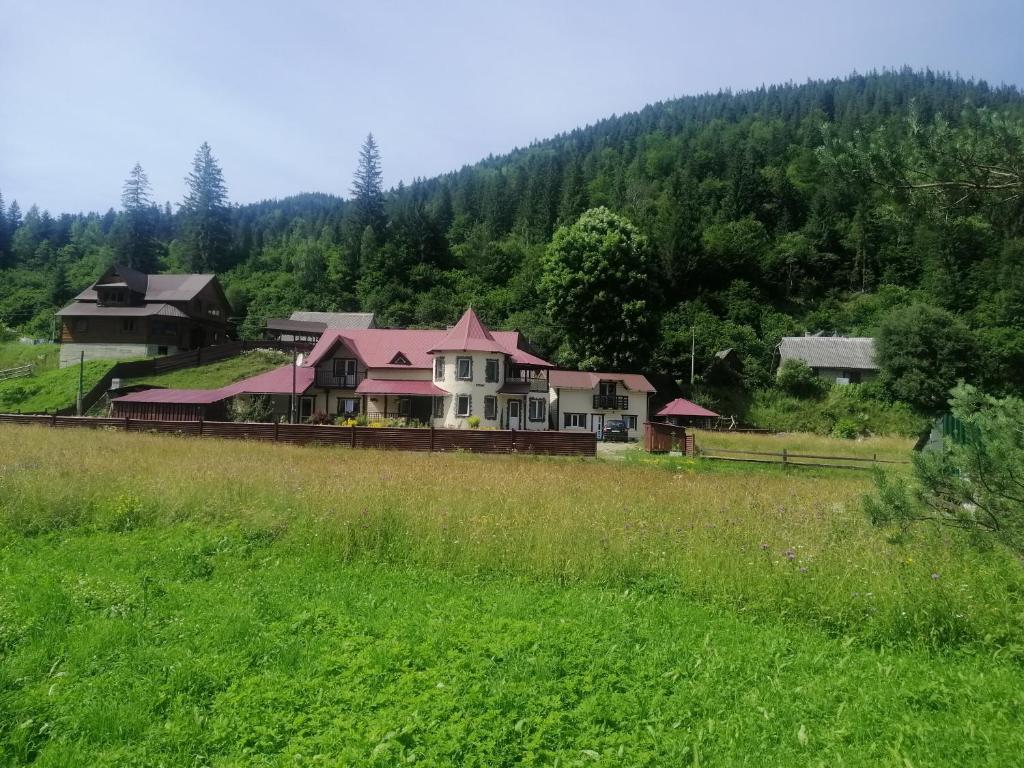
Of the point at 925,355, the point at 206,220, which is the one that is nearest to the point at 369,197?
the point at 206,220

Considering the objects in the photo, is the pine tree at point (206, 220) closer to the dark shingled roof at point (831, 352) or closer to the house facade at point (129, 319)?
the house facade at point (129, 319)

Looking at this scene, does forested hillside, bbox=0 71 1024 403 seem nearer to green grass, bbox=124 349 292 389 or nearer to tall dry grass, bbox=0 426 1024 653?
green grass, bbox=124 349 292 389

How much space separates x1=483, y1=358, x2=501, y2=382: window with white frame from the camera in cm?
3688

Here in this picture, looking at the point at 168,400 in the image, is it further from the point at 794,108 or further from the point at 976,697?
the point at 794,108

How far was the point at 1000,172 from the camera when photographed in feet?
18.8

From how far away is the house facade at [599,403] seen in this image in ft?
134

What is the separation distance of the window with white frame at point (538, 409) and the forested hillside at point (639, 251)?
326 inches

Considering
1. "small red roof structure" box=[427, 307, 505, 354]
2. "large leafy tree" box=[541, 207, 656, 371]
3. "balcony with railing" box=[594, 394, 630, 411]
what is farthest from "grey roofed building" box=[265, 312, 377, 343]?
"balcony with railing" box=[594, 394, 630, 411]

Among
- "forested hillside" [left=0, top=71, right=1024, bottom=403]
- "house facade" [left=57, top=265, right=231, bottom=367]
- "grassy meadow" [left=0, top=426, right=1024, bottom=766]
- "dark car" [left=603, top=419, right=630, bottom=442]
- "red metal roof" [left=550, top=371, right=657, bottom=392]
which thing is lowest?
"dark car" [left=603, top=419, right=630, bottom=442]

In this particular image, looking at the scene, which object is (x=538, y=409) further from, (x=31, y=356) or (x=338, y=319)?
(x=31, y=356)

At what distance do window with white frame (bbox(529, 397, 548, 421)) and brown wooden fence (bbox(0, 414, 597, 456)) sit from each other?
13.5 metres

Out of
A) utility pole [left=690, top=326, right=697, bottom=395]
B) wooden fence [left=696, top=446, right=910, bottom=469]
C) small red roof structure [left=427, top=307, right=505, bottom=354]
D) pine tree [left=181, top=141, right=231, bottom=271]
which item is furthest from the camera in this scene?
pine tree [left=181, top=141, right=231, bottom=271]

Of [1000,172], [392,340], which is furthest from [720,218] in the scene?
[1000,172]

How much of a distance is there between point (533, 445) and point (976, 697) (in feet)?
70.0
